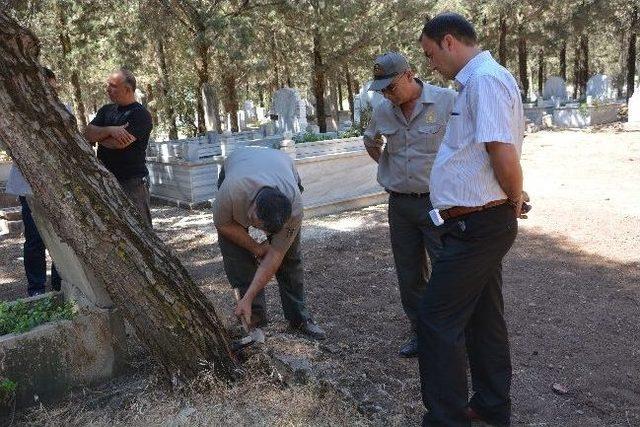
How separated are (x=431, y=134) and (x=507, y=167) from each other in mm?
1099

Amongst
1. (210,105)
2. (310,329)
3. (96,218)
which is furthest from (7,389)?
(210,105)

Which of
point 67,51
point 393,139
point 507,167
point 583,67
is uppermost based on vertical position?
point 67,51

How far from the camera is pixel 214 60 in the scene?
17125 millimetres

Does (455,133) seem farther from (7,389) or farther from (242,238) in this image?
(7,389)

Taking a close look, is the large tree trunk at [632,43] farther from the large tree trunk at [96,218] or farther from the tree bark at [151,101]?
the large tree trunk at [96,218]

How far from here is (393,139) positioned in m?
3.42

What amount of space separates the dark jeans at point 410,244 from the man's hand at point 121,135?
1.98 m

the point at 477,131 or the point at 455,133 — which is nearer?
the point at 477,131

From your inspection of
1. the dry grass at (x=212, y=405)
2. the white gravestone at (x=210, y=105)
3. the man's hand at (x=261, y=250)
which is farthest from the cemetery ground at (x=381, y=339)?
the white gravestone at (x=210, y=105)

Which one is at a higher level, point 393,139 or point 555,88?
point 555,88

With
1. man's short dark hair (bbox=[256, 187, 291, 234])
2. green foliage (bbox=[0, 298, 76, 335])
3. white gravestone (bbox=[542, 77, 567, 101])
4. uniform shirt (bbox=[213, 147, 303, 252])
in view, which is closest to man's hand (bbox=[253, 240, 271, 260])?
uniform shirt (bbox=[213, 147, 303, 252])

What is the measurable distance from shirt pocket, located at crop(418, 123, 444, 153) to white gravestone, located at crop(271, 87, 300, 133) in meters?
10.6

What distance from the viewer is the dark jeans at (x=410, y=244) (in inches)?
131

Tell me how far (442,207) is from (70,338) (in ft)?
6.75
